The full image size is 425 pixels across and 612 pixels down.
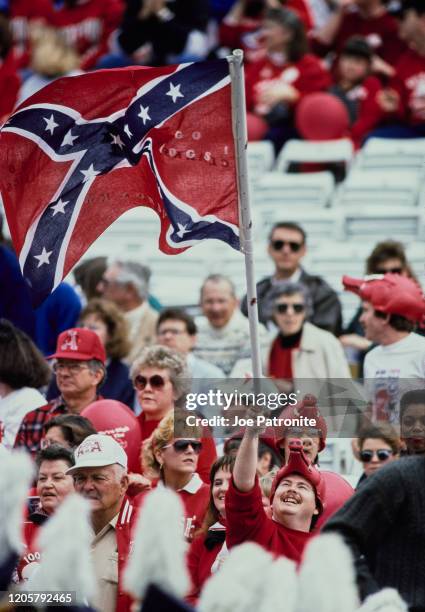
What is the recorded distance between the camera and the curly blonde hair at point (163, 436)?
7.45 m

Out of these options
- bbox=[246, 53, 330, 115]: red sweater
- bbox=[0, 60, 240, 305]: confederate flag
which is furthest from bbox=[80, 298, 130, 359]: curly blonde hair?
bbox=[246, 53, 330, 115]: red sweater

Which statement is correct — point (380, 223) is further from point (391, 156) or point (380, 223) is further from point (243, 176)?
point (243, 176)

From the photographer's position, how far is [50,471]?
24.2 feet

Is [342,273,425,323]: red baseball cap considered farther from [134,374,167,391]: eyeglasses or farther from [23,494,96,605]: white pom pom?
[23,494,96,605]: white pom pom

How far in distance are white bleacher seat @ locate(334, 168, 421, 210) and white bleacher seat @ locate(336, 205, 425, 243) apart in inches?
4.6

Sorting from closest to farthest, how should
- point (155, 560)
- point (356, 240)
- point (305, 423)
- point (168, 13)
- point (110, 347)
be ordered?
point (155, 560)
point (305, 423)
point (110, 347)
point (356, 240)
point (168, 13)

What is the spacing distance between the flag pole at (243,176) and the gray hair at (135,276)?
412cm

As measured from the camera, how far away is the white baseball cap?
7078 mm

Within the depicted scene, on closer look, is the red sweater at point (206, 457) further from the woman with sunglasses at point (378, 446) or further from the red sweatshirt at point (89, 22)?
the red sweatshirt at point (89, 22)

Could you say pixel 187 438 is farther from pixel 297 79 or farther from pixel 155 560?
pixel 297 79

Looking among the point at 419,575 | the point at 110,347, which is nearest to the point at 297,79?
the point at 110,347

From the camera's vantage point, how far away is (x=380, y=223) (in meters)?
12.7

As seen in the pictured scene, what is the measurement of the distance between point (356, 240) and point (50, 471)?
5822 millimetres

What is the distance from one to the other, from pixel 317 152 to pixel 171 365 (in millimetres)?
5301
